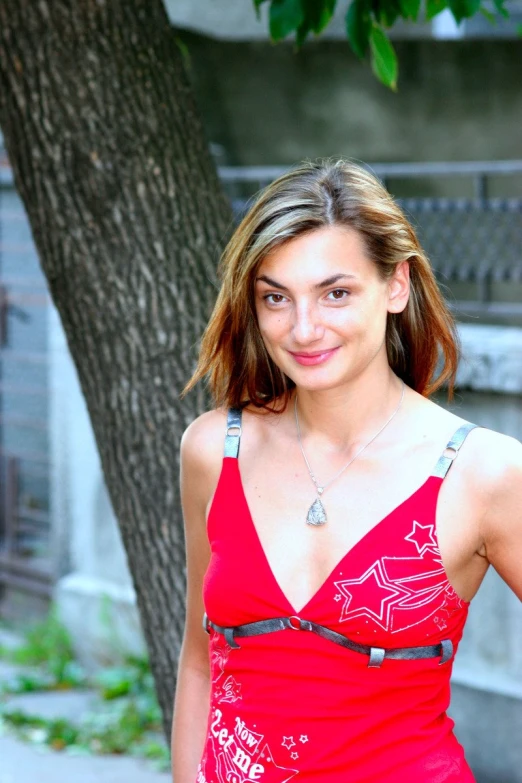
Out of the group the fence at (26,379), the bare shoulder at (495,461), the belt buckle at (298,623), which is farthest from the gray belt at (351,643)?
the fence at (26,379)

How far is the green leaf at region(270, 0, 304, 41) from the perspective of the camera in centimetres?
284

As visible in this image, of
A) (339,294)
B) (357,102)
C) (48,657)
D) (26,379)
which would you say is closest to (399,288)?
(339,294)

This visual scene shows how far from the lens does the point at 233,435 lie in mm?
2119

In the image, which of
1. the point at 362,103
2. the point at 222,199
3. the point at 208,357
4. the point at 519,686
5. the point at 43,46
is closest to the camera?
the point at 208,357

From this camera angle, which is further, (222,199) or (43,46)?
(222,199)

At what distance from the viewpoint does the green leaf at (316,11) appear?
2.88m

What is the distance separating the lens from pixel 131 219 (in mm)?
2689

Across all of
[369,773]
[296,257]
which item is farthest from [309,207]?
[369,773]

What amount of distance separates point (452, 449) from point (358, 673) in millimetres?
399

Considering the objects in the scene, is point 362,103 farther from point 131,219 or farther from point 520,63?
point 131,219

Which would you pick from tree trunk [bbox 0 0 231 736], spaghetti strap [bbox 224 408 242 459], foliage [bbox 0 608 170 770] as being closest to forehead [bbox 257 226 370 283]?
spaghetti strap [bbox 224 408 242 459]

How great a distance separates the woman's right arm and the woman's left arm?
508mm

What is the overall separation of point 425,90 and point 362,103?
380 mm

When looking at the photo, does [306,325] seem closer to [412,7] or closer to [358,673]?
[358,673]
